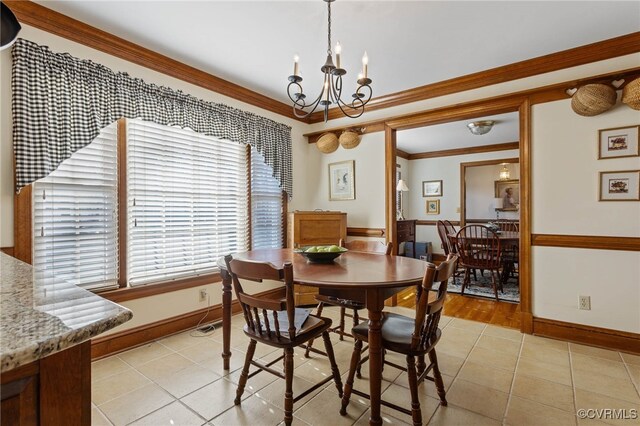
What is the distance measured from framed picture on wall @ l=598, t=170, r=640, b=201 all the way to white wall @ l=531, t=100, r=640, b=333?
0.04 m

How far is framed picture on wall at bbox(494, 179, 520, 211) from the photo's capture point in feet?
22.3

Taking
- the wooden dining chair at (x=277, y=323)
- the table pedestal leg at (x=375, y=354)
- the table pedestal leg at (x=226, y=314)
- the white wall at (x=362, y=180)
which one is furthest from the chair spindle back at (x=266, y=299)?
the white wall at (x=362, y=180)

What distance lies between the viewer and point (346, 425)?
5.54ft

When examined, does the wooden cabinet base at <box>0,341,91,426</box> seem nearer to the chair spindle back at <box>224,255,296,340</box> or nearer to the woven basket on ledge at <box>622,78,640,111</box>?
the chair spindle back at <box>224,255,296,340</box>

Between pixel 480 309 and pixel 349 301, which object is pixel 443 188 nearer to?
pixel 480 309

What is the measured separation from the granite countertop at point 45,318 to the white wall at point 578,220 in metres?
3.28

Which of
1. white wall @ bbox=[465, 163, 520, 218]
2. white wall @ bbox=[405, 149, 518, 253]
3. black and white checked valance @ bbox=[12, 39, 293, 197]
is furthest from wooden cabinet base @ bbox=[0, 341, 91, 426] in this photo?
white wall @ bbox=[465, 163, 520, 218]

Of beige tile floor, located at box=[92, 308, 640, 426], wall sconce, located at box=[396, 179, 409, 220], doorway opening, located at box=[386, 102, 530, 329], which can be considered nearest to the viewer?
beige tile floor, located at box=[92, 308, 640, 426]

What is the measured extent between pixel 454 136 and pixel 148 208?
497cm

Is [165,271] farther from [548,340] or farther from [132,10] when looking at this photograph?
[548,340]

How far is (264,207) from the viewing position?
383cm

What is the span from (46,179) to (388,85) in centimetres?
308

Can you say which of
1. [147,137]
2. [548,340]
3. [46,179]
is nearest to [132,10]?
[147,137]

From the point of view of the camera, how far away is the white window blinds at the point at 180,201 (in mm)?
2666
